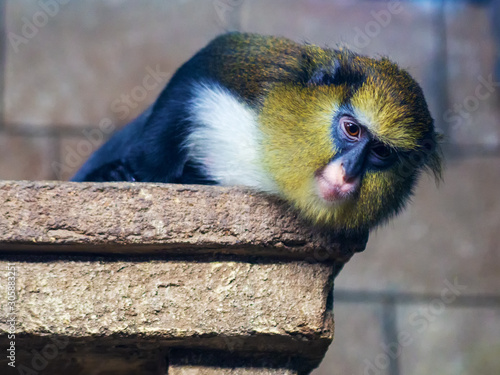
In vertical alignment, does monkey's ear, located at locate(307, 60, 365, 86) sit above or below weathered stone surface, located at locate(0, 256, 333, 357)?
above

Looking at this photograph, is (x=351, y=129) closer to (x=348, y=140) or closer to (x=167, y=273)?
(x=348, y=140)

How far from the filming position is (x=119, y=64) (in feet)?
14.1

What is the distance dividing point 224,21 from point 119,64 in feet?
2.48

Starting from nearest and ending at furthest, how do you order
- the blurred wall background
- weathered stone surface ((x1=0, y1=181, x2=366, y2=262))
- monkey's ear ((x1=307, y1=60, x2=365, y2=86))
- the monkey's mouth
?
weathered stone surface ((x1=0, y1=181, x2=366, y2=262))
the monkey's mouth
monkey's ear ((x1=307, y1=60, x2=365, y2=86))
the blurred wall background

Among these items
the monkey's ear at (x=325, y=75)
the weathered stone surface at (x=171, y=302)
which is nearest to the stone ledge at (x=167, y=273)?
the weathered stone surface at (x=171, y=302)

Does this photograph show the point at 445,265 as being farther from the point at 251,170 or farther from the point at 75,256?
the point at 75,256

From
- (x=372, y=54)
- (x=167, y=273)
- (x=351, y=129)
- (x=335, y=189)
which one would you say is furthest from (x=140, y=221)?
(x=372, y=54)

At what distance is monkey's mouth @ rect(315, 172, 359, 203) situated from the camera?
1886mm

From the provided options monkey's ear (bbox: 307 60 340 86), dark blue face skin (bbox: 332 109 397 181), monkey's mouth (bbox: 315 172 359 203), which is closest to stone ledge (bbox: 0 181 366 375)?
monkey's mouth (bbox: 315 172 359 203)

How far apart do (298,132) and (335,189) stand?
237 mm

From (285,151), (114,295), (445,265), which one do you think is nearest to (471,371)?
(445,265)

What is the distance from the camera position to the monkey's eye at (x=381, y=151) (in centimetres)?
196

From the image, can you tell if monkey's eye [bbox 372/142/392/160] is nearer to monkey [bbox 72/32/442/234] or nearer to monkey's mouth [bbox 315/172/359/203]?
monkey [bbox 72/32/442/234]

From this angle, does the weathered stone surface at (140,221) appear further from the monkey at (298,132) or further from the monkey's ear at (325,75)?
the monkey's ear at (325,75)
